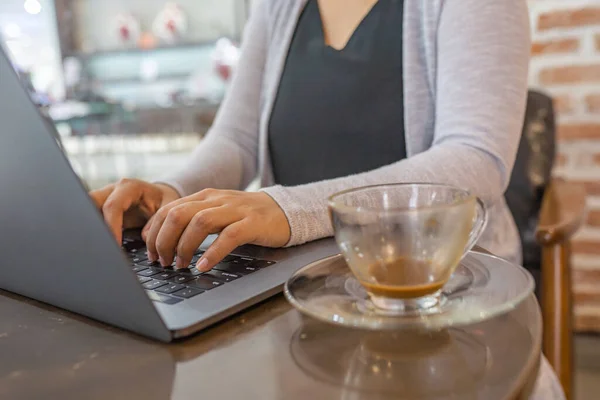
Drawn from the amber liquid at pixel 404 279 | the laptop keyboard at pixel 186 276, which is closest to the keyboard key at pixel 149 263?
the laptop keyboard at pixel 186 276

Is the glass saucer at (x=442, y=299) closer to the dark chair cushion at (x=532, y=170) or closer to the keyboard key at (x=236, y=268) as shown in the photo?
the keyboard key at (x=236, y=268)

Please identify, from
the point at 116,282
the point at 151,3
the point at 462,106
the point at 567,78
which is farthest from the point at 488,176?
the point at 151,3

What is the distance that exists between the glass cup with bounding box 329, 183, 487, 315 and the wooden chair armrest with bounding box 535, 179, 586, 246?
563mm

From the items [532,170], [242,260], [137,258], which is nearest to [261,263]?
[242,260]

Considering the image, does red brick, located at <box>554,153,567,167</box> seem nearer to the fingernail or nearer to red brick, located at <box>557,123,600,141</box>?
red brick, located at <box>557,123,600,141</box>

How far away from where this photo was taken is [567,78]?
4.52ft

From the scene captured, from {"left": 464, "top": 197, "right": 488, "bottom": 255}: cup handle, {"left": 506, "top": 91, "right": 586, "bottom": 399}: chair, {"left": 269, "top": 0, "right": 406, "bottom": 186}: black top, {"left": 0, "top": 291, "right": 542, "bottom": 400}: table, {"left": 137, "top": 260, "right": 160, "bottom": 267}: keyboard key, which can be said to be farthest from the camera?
{"left": 506, "top": 91, "right": 586, "bottom": 399}: chair

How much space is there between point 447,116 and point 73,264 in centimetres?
48

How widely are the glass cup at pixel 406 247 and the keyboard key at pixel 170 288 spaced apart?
0.44 ft

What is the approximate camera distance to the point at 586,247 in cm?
142

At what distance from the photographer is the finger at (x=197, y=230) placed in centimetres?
48

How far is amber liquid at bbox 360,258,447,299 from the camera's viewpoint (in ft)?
1.21

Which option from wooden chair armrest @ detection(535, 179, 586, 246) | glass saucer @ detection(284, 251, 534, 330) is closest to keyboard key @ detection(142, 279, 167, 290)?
glass saucer @ detection(284, 251, 534, 330)

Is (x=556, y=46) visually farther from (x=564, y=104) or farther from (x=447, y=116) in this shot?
(x=447, y=116)
